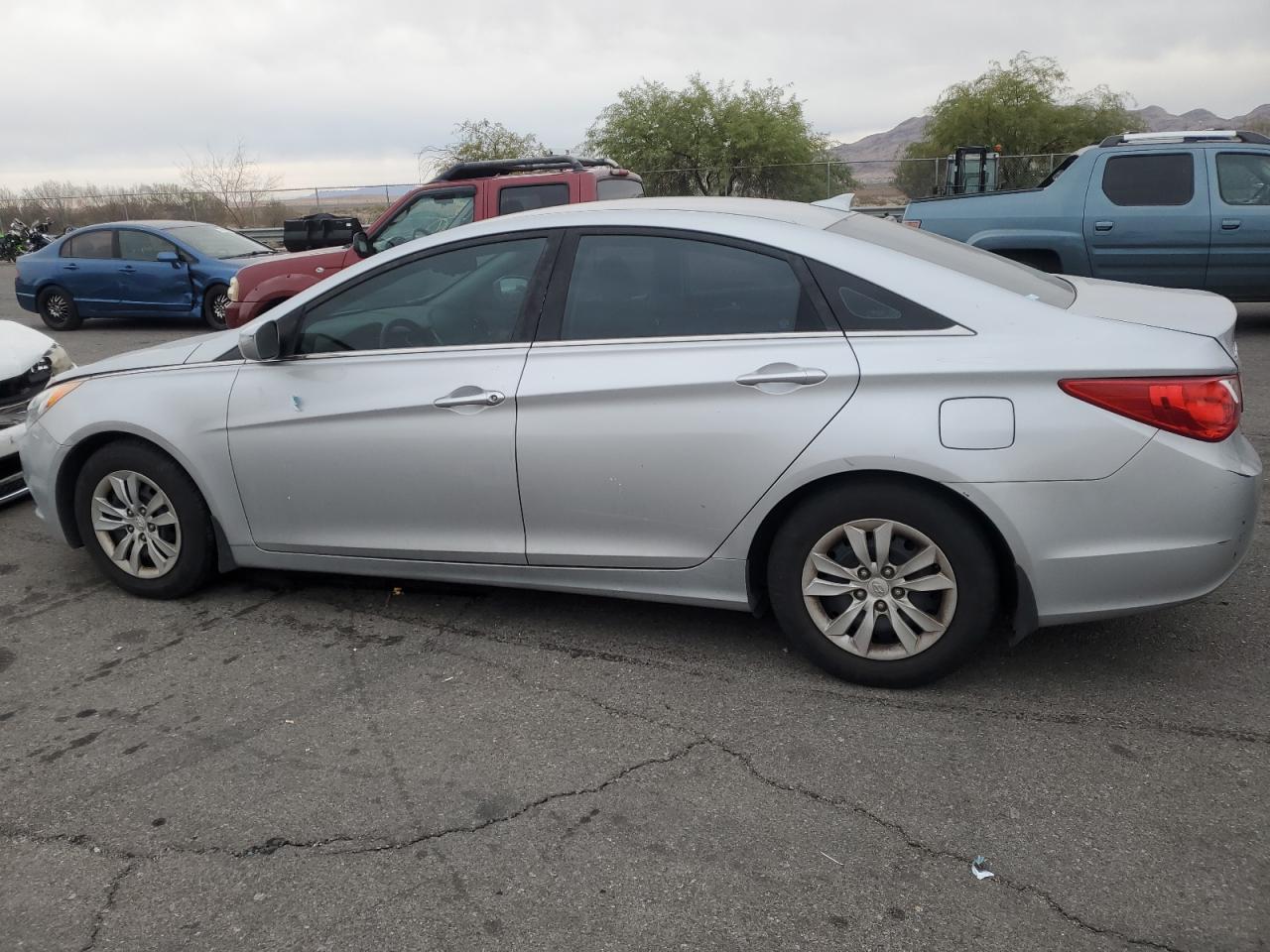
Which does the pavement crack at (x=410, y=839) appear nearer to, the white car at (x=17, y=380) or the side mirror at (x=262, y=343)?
the side mirror at (x=262, y=343)

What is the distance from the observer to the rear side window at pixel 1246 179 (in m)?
10.5

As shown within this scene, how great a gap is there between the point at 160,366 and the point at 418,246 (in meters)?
1.29

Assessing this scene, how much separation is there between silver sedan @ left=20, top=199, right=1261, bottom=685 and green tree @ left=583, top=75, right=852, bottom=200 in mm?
25286

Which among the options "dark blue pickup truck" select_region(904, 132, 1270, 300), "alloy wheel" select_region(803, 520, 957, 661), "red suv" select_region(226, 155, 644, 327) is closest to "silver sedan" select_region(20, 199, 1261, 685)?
"alloy wheel" select_region(803, 520, 957, 661)

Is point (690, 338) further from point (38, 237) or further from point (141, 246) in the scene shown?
point (38, 237)

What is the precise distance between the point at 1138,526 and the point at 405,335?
2679mm

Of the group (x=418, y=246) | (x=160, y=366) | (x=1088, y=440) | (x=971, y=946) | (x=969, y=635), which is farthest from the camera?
(x=160, y=366)

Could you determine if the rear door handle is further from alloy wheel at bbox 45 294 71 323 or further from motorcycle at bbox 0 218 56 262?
motorcycle at bbox 0 218 56 262

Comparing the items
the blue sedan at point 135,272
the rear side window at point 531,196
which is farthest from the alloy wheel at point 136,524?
the blue sedan at point 135,272

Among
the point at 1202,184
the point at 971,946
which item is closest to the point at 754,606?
the point at 971,946

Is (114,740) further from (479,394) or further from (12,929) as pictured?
(479,394)

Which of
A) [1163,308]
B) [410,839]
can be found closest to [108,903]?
[410,839]

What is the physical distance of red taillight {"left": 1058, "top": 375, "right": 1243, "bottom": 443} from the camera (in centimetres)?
336

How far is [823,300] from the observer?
12.2ft
